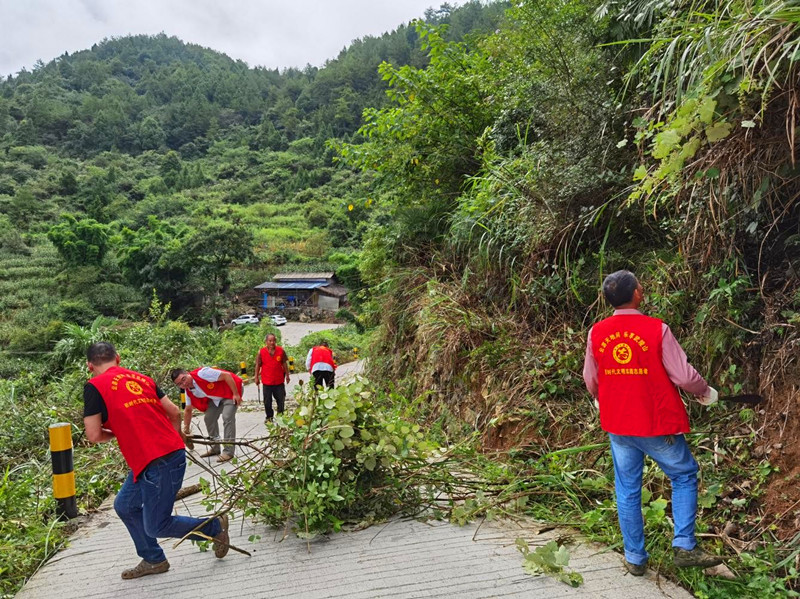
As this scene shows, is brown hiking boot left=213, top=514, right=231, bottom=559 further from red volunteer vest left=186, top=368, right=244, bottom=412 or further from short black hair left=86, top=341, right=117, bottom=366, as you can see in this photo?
red volunteer vest left=186, top=368, right=244, bottom=412

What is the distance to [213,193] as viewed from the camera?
341 feet

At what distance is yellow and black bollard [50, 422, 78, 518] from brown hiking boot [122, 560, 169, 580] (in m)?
1.63

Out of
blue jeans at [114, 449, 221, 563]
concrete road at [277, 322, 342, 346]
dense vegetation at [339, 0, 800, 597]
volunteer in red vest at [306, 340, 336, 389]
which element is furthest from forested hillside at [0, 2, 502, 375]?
blue jeans at [114, 449, 221, 563]

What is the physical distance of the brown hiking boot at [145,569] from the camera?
12.3 ft

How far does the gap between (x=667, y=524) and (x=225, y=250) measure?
46.3m

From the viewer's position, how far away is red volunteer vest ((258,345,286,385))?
8594 millimetres

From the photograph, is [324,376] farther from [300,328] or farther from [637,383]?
[300,328]

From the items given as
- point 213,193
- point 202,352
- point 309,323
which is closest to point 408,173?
point 202,352

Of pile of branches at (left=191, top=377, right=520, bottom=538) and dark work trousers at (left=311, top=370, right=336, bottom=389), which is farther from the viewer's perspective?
dark work trousers at (left=311, top=370, right=336, bottom=389)

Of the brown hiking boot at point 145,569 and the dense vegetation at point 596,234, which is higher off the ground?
the dense vegetation at point 596,234

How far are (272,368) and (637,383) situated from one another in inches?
256

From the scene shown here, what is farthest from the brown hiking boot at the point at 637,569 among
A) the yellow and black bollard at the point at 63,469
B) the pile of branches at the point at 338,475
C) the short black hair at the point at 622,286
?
the yellow and black bollard at the point at 63,469

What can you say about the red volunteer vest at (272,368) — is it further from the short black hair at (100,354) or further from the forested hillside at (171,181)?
the short black hair at (100,354)

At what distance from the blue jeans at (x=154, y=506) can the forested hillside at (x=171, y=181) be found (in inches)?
341
